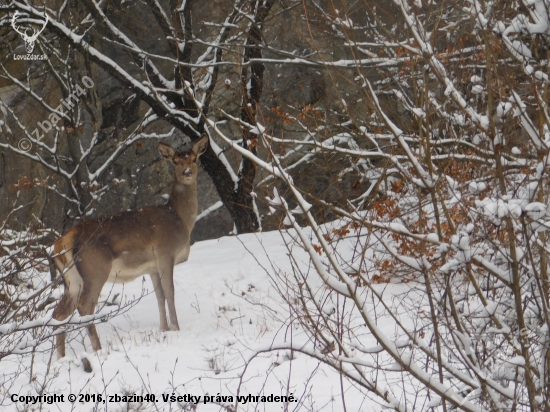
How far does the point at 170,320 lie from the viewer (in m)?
7.39

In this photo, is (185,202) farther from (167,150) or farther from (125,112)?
(125,112)

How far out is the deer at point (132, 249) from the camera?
702 centimetres

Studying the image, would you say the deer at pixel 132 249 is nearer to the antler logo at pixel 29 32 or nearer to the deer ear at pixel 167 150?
the deer ear at pixel 167 150

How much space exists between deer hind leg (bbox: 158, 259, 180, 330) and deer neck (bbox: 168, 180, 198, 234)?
798mm

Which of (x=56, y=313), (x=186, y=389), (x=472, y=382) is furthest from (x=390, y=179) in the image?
(x=472, y=382)

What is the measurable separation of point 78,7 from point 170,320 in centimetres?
933

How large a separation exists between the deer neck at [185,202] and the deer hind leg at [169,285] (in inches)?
31.4

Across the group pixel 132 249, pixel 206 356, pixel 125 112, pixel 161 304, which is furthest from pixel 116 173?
pixel 206 356

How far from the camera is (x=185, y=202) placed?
863 centimetres

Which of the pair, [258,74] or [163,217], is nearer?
[163,217]

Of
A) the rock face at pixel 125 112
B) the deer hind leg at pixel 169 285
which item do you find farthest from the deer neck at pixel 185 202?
the rock face at pixel 125 112

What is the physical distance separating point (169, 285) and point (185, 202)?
1318mm

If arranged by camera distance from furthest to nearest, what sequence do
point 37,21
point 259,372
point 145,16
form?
point 145,16, point 37,21, point 259,372

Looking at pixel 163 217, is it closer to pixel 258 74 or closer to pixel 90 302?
pixel 90 302
